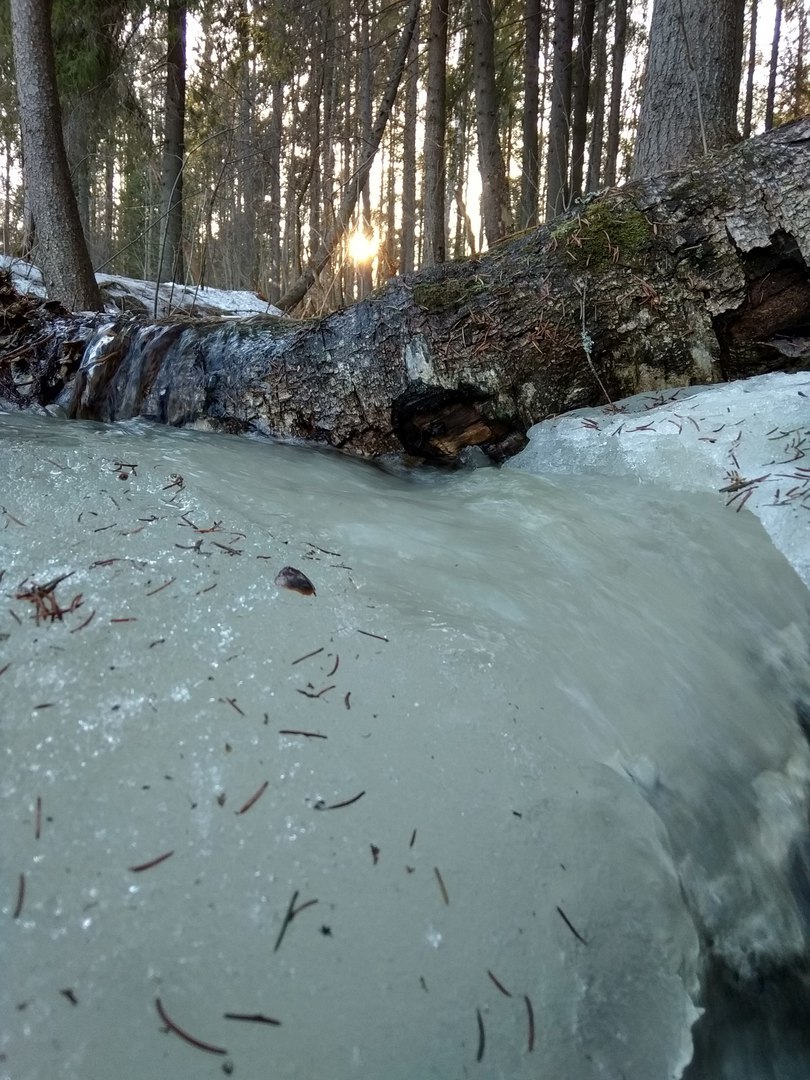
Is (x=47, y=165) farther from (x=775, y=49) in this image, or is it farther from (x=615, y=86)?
(x=775, y=49)

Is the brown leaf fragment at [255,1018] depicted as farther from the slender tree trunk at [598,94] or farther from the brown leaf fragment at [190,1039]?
the slender tree trunk at [598,94]

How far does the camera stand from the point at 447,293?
318cm

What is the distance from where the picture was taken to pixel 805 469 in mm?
2326

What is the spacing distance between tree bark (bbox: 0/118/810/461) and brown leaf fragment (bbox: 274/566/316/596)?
6.25 ft

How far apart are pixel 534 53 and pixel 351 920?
10660 millimetres

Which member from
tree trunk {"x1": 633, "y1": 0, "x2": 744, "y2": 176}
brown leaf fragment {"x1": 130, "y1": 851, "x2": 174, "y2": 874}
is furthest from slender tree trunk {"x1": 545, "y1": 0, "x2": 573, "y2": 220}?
brown leaf fragment {"x1": 130, "y1": 851, "x2": 174, "y2": 874}

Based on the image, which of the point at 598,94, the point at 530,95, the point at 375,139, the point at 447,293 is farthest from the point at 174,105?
the point at 447,293

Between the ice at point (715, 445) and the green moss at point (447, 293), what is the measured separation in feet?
2.40

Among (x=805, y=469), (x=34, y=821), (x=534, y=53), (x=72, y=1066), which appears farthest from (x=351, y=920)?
(x=534, y=53)

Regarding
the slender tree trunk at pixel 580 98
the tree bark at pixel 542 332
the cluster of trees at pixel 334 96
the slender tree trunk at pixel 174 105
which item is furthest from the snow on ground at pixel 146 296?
the slender tree trunk at pixel 580 98

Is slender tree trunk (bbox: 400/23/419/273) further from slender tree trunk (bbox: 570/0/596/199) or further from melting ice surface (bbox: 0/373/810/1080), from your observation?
melting ice surface (bbox: 0/373/810/1080)

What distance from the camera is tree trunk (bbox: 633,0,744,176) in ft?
13.4

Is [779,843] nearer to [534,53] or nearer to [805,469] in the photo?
[805,469]

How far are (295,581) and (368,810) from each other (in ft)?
1.89
